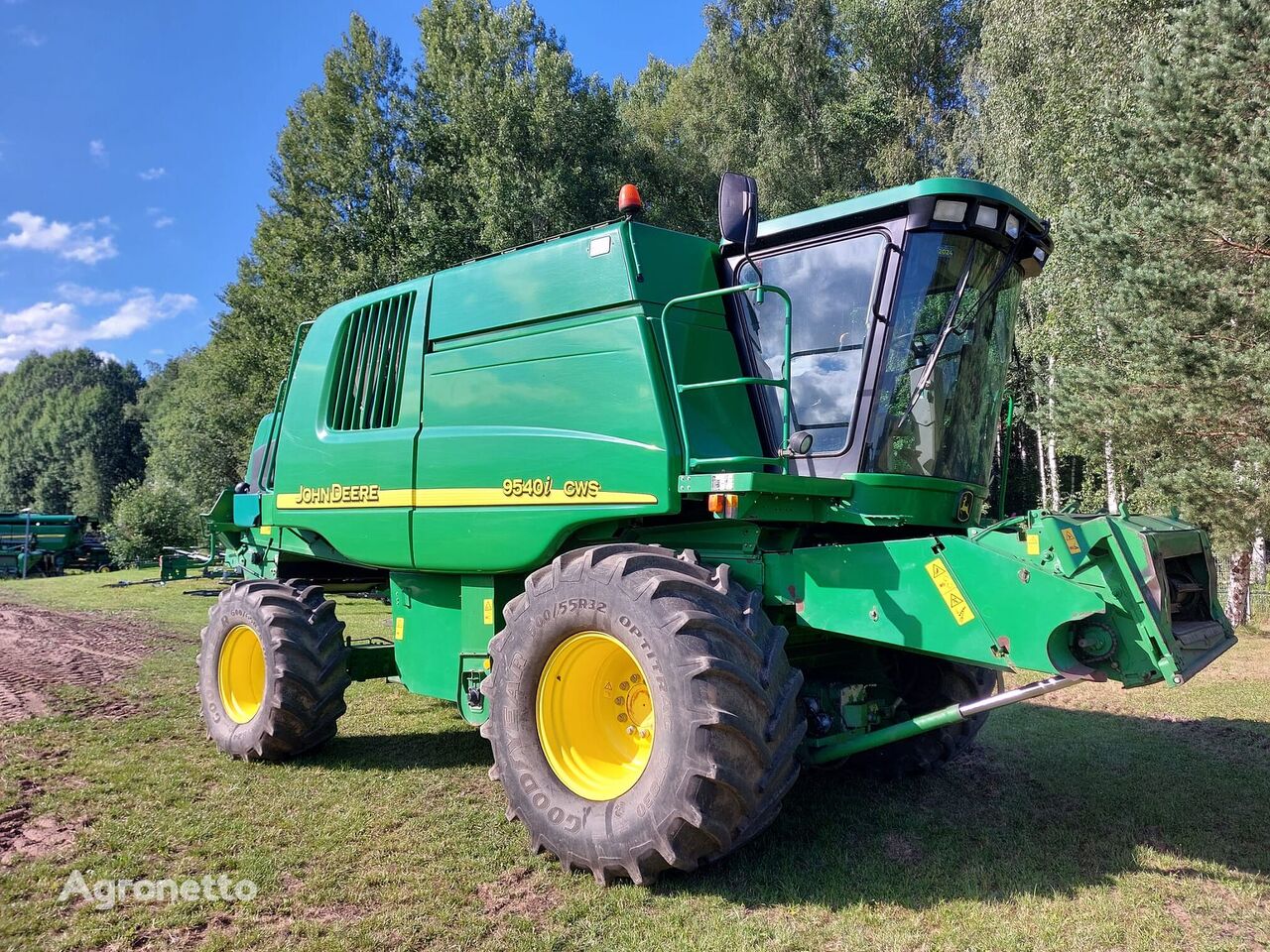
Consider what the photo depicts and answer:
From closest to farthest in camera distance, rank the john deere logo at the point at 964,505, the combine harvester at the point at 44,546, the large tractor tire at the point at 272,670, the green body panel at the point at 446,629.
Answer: the john deere logo at the point at 964,505
the green body panel at the point at 446,629
the large tractor tire at the point at 272,670
the combine harvester at the point at 44,546

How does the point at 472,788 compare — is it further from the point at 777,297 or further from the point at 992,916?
the point at 777,297

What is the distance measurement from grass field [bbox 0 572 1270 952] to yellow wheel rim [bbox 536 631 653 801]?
1.62ft

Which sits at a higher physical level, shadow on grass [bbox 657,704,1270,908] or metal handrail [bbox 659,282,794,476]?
metal handrail [bbox 659,282,794,476]

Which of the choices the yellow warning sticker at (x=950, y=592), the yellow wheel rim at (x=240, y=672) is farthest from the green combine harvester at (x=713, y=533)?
the yellow wheel rim at (x=240, y=672)

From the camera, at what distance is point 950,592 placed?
387 cm

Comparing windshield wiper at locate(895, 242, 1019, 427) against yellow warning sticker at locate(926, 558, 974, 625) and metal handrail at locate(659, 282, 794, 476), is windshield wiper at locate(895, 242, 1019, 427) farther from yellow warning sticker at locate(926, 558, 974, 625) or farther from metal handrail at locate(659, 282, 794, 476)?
yellow warning sticker at locate(926, 558, 974, 625)

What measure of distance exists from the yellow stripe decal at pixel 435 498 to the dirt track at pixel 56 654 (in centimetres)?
355

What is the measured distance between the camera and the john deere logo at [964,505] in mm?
5090

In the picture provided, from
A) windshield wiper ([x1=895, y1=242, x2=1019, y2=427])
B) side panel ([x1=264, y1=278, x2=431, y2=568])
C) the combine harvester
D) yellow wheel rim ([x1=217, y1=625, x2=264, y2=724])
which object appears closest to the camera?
windshield wiper ([x1=895, y1=242, x2=1019, y2=427])

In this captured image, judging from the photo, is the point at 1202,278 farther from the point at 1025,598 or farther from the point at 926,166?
the point at 926,166

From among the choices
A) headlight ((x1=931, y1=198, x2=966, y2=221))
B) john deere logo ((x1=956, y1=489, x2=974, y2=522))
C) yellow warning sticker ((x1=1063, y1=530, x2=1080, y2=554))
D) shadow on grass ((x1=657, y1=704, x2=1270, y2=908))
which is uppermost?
headlight ((x1=931, y1=198, x2=966, y2=221))

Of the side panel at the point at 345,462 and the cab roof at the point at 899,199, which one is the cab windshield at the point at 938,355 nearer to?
the cab roof at the point at 899,199

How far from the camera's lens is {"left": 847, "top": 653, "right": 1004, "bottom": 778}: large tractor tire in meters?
5.36

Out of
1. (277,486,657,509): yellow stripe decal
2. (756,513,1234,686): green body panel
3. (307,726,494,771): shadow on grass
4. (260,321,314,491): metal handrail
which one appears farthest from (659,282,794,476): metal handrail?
(260,321,314,491): metal handrail
